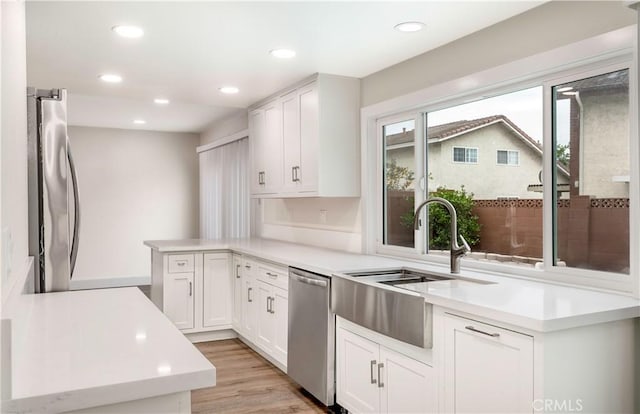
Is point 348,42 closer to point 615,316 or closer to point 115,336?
point 615,316

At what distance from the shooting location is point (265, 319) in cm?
406

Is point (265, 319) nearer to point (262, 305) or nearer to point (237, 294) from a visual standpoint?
point (262, 305)

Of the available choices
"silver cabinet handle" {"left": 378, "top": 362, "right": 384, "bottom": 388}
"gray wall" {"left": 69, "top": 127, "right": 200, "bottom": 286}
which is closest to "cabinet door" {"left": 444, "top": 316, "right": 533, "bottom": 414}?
"silver cabinet handle" {"left": 378, "top": 362, "right": 384, "bottom": 388}

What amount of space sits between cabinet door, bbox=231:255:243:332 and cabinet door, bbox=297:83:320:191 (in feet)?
3.32

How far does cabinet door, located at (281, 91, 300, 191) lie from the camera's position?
14.0ft

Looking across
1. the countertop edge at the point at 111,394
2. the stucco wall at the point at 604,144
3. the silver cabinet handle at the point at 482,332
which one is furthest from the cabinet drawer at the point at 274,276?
the countertop edge at the point at 111,394

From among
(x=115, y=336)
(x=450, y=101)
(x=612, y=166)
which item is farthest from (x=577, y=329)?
(x=450, y=101)

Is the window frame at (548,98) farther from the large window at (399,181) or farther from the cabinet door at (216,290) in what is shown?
the cabinet door at (216,290)

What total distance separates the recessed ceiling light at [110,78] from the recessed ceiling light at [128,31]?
105 centimetres

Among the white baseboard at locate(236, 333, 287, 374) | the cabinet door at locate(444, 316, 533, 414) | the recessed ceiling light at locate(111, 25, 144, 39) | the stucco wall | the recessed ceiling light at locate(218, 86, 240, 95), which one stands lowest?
the white baseboard at locate(236, 333, 287, 374)

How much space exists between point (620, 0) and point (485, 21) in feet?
2.32

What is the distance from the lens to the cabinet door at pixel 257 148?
4969mm

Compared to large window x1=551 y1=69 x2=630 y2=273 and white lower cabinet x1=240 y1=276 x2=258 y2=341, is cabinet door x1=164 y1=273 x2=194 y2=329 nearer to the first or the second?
white lower cabinet x1=240 y1=276 x2=258 y2=341

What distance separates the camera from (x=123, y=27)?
114 inches
